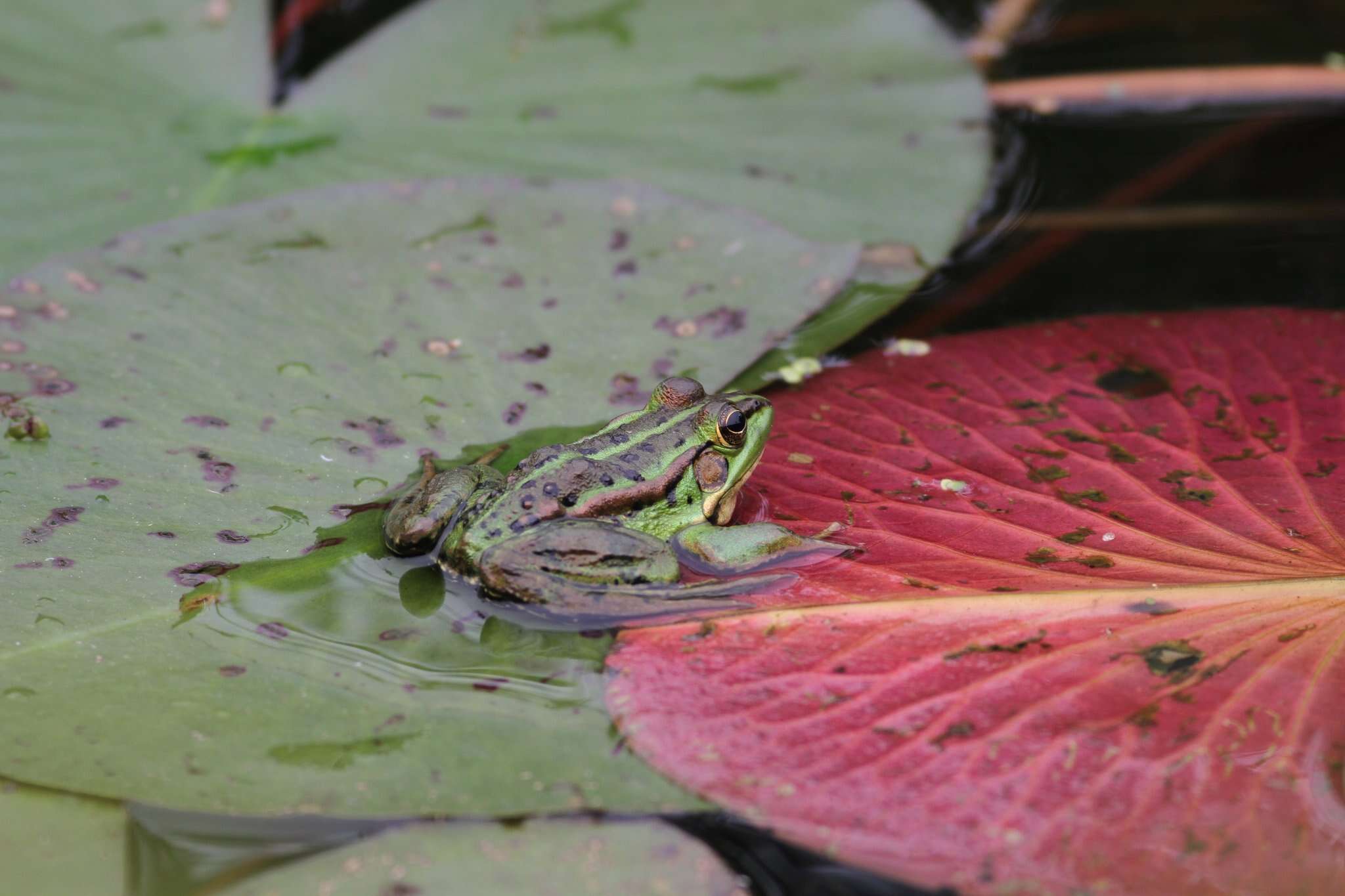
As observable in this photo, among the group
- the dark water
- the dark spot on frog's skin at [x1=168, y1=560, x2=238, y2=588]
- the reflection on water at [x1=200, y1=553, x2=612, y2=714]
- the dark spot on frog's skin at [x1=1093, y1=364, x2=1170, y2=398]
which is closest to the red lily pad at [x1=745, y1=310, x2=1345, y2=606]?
the dark spot on frog's skin at [x1=1093, y1=364, x2=1170, y2=398]

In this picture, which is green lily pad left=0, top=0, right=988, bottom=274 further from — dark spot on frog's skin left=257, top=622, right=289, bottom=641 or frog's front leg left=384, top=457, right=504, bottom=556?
dark spot on frog's skin left=257, top=622, right=289, bottom=641

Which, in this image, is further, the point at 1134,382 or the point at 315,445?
the point at 1134,382

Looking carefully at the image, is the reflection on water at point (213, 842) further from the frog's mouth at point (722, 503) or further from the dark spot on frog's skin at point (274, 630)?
the frog's mouth at point (722, 503)

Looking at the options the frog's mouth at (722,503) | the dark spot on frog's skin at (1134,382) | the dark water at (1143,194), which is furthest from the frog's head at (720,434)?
the dark spot on frog's skin at (1134,382)

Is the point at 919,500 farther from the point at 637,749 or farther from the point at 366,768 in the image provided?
the point at 366,768

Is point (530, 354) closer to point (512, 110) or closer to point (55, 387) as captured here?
point (55, 387)

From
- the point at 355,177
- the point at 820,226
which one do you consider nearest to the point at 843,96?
the point at 820,226

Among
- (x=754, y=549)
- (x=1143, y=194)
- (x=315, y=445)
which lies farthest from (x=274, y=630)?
(x=1143, y=194)
